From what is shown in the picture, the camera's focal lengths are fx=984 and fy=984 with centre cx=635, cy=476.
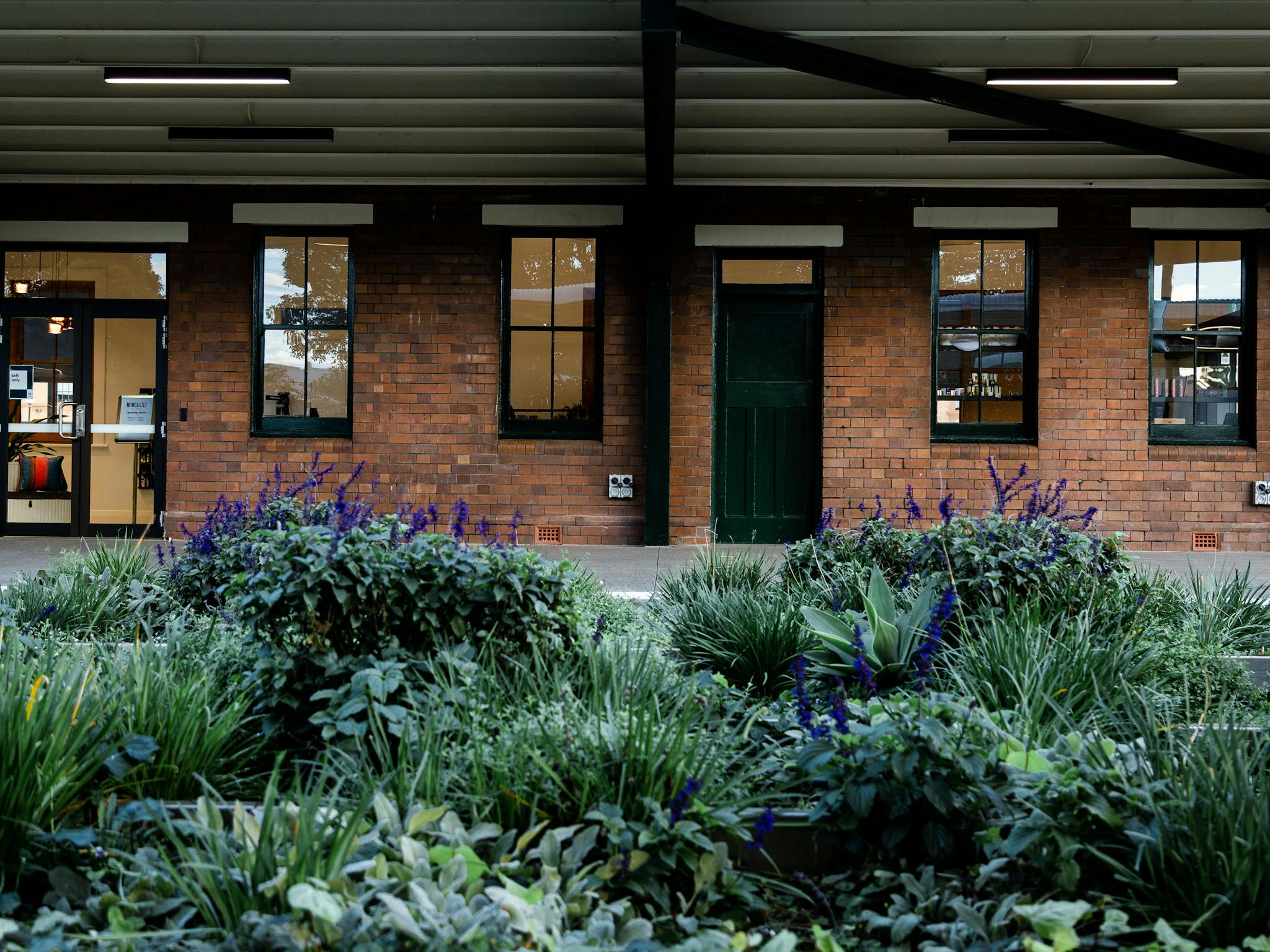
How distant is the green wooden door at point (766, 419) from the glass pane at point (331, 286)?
401 cm

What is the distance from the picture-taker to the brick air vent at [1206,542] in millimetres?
10156

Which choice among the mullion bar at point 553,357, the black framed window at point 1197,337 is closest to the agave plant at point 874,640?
the mullion bar at point 553,357

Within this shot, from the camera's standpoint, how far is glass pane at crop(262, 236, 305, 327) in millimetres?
10469

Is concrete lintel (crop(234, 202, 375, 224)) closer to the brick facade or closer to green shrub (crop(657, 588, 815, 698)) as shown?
the brick facade

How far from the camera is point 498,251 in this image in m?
10.3

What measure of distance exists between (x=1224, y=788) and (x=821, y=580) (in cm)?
270

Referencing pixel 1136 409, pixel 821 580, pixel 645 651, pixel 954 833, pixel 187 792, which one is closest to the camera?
pixel 954 833

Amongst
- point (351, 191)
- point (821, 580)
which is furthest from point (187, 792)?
point (351, 191)

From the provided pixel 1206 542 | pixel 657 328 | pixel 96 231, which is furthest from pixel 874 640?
pixel 96 231

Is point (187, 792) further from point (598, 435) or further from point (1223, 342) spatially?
point (1223, 342)

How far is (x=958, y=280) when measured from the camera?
409 inches

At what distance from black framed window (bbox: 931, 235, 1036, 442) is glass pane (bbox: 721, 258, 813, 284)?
141 centimetres

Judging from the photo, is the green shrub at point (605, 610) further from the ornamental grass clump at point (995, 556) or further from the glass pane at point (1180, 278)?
the glass pane at point (1180, 278)

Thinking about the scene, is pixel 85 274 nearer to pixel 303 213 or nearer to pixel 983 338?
pixel 303 213
